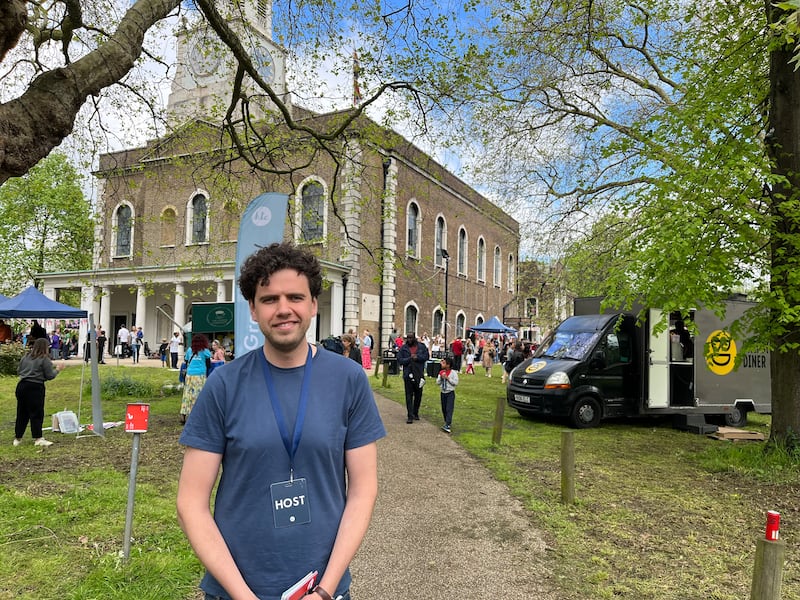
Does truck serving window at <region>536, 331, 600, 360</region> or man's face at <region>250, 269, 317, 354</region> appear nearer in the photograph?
man's face at <region>250, 269, 317, 354</region>

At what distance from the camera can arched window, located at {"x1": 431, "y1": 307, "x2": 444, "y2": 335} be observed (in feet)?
118

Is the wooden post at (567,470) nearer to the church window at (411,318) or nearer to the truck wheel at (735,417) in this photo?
the truck wheel at (735,417)

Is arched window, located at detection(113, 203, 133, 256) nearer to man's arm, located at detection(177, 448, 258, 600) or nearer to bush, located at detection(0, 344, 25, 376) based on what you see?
bush, located at detection(0, 344, 25, 376)

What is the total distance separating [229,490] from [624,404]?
38.9 feet

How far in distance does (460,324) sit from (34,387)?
3240 centimetres

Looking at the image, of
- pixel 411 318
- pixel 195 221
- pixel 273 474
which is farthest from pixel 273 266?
pixel 195 221

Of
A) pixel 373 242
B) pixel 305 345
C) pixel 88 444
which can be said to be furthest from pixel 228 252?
pixel 305 345

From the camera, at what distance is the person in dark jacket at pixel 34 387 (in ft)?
28.6

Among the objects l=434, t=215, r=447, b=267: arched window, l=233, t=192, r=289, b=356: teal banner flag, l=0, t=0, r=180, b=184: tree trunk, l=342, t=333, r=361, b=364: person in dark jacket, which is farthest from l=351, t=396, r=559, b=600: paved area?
l=434, t=215, r=447, b=267: arched window

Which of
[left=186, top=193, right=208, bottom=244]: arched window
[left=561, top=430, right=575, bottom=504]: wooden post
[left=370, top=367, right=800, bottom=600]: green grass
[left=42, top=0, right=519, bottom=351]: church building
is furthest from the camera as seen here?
[left=186, top=193, right=208, bottom=244]: arched window

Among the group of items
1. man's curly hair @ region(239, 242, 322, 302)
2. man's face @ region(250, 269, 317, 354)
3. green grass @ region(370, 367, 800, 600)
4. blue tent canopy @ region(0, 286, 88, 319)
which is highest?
blue tent canopy @ region(0, 286, 88, 319)

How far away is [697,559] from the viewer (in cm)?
485

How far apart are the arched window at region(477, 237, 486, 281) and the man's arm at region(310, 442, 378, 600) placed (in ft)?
139

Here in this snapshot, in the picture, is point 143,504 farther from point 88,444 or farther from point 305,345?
point 305,345
